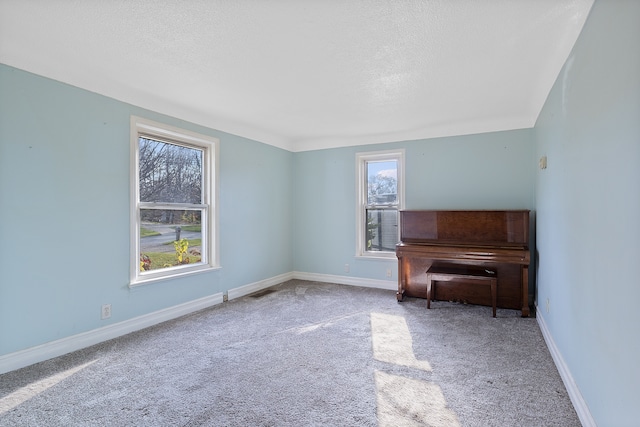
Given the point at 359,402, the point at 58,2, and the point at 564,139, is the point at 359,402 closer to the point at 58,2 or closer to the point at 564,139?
the point at 564,139

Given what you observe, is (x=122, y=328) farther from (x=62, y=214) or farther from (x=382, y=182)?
(x=382, y=182)

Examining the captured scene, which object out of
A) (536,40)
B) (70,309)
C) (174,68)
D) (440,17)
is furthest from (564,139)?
(70,309)

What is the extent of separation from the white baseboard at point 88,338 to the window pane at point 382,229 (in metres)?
2.52

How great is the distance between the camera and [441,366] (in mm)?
2281

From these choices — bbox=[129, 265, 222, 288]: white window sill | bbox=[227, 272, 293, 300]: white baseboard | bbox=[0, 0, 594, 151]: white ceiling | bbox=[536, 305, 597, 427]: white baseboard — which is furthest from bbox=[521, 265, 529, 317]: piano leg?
bbox=[129, 265, 222, 288]: white window sill

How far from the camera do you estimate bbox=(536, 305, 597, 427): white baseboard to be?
161 centimetres

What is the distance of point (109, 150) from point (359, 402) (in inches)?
111

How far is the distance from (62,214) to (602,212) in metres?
3.47

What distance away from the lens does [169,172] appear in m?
3.38

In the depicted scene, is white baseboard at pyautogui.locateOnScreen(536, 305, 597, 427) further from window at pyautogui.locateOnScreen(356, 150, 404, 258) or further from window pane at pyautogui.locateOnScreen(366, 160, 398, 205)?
window pane at pyautogui.locateOnScreen(366, 160, 398, 205)

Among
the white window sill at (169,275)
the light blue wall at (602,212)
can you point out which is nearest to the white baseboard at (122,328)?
the white window sill at (169,275)

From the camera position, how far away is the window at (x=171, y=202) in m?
3.05

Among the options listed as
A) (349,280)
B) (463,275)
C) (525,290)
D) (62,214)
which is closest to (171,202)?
(62,214)

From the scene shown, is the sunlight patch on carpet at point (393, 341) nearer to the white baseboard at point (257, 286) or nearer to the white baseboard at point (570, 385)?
the white baseboard at point (570, 385)
